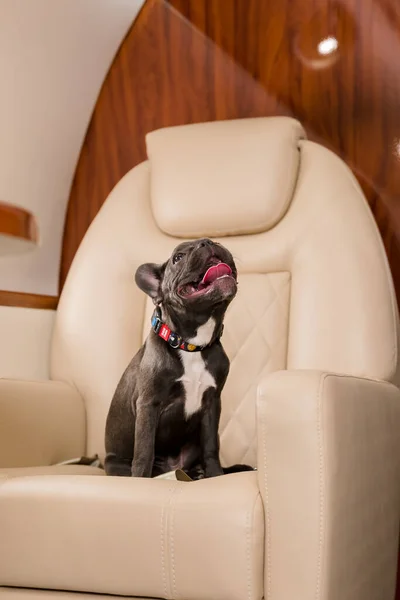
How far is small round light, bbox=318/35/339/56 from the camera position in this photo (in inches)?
87.8

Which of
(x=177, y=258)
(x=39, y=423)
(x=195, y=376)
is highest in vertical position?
(x=177, y=258)

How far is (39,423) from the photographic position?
71.7 inches

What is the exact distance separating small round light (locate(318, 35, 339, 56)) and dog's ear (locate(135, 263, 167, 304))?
3.14 feet

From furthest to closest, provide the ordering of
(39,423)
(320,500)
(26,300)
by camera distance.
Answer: (26,300), (39,423), (320,500)

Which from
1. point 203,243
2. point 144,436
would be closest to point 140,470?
point 144,436

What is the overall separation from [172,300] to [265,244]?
0.44m

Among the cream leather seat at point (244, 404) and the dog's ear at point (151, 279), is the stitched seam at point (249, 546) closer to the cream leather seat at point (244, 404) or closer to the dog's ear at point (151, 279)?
the cream leather seat at point (244, 404)

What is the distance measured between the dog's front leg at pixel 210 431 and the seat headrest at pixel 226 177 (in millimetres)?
535

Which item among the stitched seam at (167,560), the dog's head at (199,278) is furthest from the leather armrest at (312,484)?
the dog's head at (199,278)

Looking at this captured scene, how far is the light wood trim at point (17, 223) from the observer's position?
2.29ft

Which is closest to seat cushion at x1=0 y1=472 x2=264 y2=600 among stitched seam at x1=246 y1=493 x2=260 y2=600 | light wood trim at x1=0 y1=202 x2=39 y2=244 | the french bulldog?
stitched seam at x1=246 y1=493 x2=260 y2=600

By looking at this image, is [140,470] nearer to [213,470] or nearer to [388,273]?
[213,470]

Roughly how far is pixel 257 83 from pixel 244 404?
3.41 ft

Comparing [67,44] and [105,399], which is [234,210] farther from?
[67,44]
